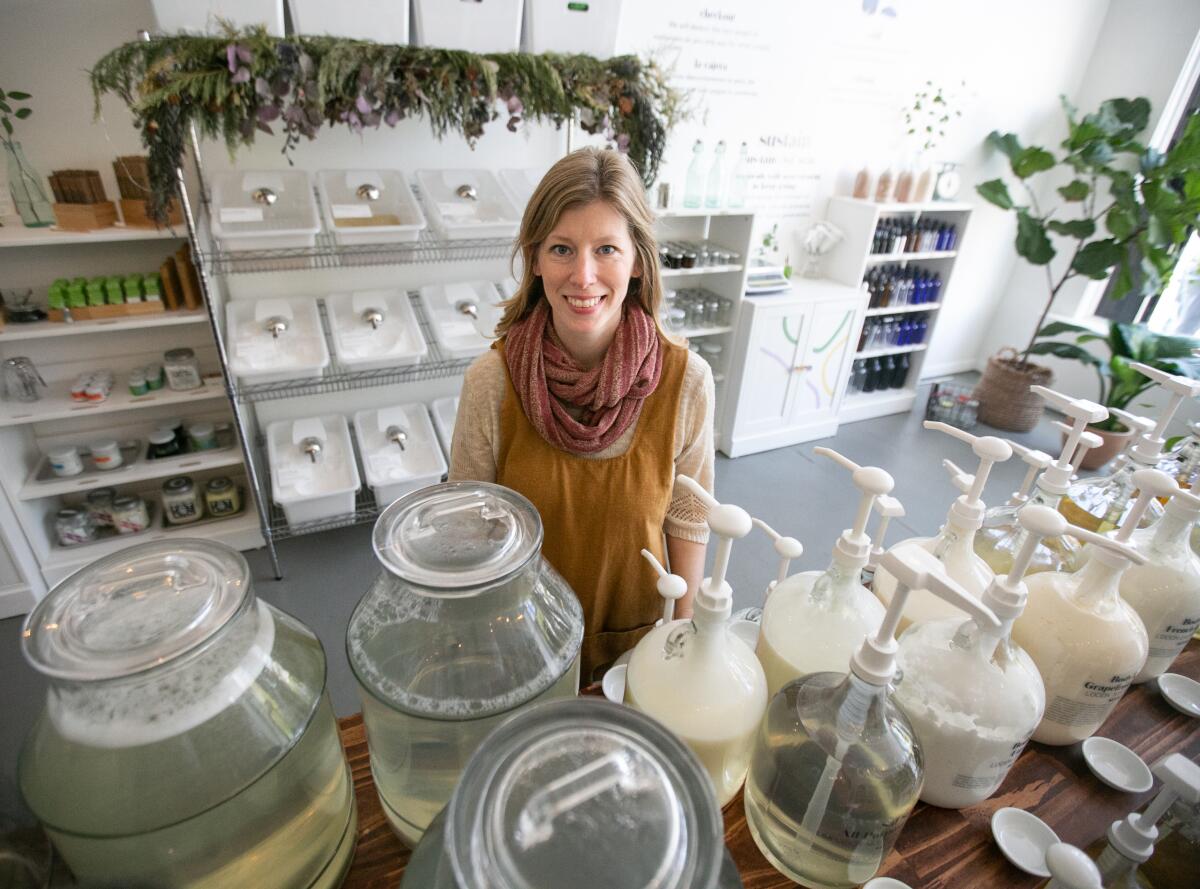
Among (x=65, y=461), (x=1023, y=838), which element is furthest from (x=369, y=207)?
(x=1023, y=838)

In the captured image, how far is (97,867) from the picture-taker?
444mm

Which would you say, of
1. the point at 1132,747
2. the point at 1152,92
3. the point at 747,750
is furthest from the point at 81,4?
the point at 1152,92

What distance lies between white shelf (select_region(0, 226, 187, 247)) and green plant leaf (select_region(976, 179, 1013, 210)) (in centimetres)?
431

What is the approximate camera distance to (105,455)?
2381mm

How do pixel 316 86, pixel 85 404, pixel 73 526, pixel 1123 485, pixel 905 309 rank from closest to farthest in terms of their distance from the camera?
1. pixel 1123 485
2. pixel 316 86
3. pixel 85 404
4. pixel 73 526
5. pixel 905 309

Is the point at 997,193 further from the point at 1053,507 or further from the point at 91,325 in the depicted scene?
the point at 91,325

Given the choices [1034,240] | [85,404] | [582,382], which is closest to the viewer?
[582,382]

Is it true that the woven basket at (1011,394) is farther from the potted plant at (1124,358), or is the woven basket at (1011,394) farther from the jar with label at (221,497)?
the jar with label at (221,497)

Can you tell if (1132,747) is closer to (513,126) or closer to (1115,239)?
(513,126)

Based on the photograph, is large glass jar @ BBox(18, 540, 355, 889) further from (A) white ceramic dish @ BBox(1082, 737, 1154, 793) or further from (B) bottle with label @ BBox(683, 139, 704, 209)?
(B) bottle with label @ BBox(683, 139, 704, 209)

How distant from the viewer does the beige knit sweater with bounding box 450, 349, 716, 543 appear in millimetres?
1167

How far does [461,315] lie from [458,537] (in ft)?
7.07

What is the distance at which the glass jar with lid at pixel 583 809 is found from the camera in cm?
32

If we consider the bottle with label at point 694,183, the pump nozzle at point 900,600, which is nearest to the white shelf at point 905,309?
the bottle with label at point 694,183
